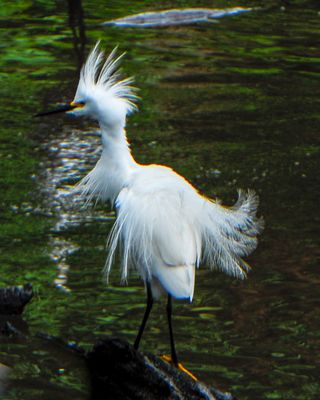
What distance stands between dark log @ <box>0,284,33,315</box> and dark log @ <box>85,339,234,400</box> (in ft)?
2.71

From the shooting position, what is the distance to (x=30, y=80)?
10.4m

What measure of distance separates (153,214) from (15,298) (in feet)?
Result: 3.97

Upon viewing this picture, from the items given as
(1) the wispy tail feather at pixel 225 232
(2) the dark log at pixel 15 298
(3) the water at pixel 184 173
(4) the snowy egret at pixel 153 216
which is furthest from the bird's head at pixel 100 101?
(3) the water at pixel 184 173

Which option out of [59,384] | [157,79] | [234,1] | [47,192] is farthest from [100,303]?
[234,1]

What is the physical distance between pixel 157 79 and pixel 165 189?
541 centimetres

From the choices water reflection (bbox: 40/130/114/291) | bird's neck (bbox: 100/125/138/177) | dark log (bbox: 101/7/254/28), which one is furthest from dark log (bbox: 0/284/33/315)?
dark log (bbox: 101/7/254/28)

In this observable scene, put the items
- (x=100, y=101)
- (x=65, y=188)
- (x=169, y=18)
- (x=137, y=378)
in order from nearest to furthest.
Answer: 1. (x=137, y=378)
2. (x=100, y=101)
3. (x=65, y=188)
4. (x=169, y=18)

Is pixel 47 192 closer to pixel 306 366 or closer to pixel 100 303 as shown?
pixel 100 303

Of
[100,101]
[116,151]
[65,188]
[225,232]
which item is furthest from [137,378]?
[65,188]

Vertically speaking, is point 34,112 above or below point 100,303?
above

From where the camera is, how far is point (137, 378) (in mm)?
4855

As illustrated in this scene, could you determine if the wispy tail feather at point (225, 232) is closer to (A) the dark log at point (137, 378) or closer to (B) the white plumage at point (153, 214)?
(B) the white plumage at point (153, 214)

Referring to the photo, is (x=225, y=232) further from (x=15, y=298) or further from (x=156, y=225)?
(x=15, y=298)

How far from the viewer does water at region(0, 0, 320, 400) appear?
564cm
